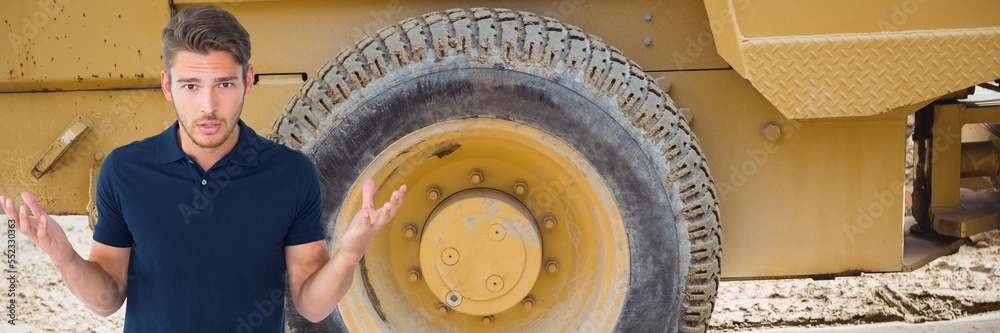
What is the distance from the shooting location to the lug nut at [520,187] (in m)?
3.28

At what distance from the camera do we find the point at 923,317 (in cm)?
467

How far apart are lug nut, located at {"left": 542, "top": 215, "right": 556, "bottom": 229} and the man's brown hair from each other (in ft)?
5.29

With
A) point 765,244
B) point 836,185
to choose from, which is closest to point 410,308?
point 765,244

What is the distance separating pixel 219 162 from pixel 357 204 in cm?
124

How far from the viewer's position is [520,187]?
3.28 m

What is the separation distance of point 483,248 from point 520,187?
258mm

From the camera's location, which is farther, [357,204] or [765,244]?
[765,244]

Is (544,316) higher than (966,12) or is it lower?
lower

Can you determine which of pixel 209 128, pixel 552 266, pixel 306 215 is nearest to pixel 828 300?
pixel 552 266

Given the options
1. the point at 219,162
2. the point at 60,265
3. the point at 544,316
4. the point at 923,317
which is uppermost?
the point at 219,162

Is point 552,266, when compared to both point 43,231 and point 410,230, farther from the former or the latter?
point 43,231

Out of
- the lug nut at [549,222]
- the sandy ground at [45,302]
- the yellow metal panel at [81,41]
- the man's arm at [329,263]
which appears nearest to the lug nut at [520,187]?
the lug nut at [549,222]

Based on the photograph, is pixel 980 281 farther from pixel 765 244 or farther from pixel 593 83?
pixel 593 83

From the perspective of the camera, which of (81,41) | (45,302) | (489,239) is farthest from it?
(45,302)
